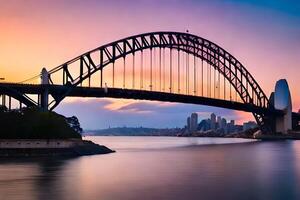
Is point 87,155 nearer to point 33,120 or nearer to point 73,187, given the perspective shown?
point 33,120

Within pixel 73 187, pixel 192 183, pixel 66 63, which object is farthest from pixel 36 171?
pixel 66 63

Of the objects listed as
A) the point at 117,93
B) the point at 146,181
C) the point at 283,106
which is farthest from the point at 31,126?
the point at 283,106

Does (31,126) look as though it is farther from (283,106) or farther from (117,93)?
(283,106)

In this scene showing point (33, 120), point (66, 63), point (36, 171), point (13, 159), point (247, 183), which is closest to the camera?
point (247, 183)

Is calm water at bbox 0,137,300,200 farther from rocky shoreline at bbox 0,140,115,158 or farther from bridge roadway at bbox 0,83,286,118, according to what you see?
bridge roadway at bbox 0,83,286,118

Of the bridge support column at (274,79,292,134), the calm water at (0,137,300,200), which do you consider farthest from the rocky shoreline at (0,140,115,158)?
the bridge support column at (274,79,292,134)

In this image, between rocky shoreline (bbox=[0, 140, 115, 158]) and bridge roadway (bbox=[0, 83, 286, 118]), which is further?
bridge roadway (bbox=[0, 83, 286, 118])
